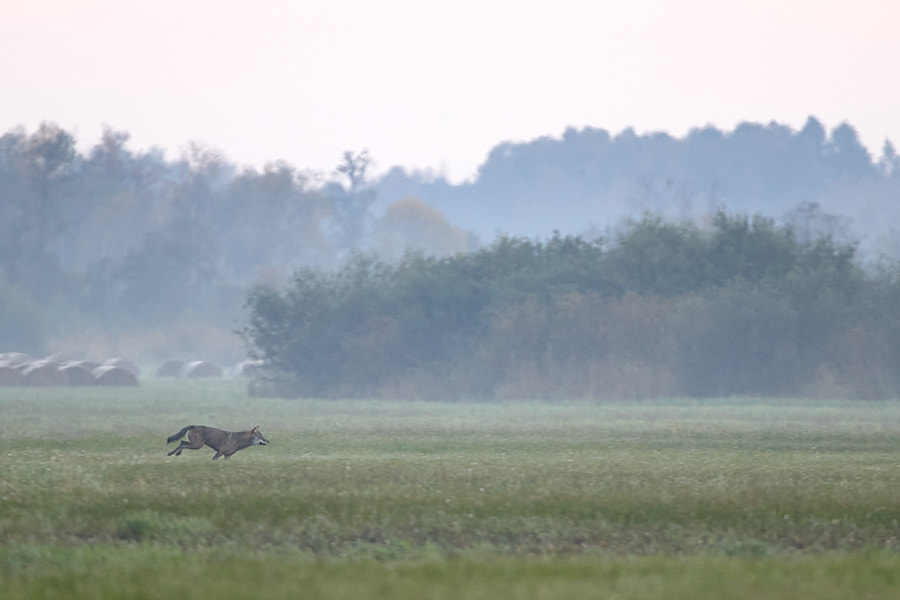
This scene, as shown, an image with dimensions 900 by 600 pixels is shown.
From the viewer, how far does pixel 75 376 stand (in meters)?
81.8

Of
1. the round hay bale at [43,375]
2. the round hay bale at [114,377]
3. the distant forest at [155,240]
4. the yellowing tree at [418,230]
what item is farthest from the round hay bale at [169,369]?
the yellowing tree at [418,230]

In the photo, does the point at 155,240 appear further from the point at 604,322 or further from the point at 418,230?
the point at 604,322

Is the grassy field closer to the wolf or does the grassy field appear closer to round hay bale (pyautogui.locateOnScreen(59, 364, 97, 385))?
the wolf

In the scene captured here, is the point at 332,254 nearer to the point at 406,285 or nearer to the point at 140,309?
the point at 140,309

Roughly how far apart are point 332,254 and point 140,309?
36687mm

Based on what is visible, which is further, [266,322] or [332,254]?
[332,254]

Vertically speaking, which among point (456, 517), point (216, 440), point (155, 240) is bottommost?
point (456, 517)

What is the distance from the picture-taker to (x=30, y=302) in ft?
383

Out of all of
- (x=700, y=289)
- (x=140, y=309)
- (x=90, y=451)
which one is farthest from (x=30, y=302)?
(x=90, y=451)

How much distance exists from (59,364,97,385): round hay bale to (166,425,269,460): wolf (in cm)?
5703

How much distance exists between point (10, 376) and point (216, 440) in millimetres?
58666

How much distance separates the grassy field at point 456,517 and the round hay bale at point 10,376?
4832 cm

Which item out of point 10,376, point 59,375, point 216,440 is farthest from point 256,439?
point 10,376

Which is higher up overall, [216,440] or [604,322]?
[604,322]
